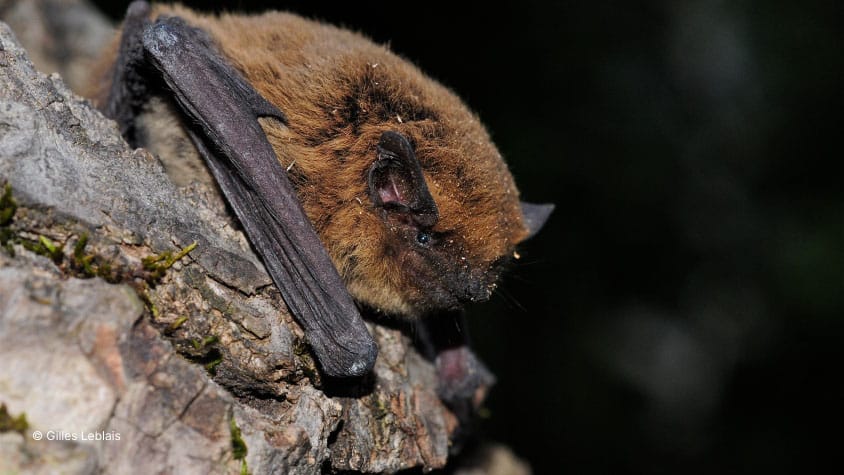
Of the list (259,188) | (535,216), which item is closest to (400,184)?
(259,188)

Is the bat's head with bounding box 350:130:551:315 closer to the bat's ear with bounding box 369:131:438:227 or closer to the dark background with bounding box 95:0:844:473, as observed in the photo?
the bat's ear with bounding box 369:131:438:227

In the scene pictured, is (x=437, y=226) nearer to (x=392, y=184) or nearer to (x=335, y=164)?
(x=392, y=184)

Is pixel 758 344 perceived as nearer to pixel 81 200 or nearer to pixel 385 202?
pixel 385 202

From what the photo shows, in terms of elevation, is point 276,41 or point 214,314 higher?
point 276,41

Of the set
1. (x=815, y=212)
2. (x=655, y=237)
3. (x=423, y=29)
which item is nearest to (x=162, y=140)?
(x=423, y=29)

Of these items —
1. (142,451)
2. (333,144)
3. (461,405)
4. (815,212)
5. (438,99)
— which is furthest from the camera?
(815,212)

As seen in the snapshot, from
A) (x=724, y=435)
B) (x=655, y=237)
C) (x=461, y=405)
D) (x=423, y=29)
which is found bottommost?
(x=724, y=435)

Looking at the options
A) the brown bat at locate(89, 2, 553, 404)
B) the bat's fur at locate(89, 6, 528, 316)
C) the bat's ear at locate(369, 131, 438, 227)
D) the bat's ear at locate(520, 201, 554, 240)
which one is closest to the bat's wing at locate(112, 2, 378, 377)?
the brown bat at locate(89, 2, 553, 404)
